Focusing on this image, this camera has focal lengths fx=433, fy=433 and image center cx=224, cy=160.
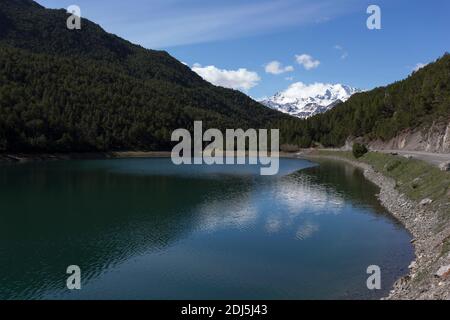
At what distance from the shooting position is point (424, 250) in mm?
30906

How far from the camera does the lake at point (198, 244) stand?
1030 inches

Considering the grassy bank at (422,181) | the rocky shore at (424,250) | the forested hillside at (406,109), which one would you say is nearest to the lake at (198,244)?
the rocky shore at (424,250)

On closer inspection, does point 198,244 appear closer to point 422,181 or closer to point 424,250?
point 424,250

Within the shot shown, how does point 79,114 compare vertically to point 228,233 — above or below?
above

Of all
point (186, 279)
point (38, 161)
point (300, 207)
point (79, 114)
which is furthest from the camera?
point (79, 114)

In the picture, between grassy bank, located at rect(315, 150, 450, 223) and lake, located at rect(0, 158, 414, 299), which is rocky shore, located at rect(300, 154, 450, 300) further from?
lake, located at rect(0, 158, 414, 299)

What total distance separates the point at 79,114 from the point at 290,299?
19094 cm

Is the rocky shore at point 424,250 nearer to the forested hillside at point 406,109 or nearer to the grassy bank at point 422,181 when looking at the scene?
the grassy bank at point 422,181

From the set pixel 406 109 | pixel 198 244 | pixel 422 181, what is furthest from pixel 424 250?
pixel 406 109

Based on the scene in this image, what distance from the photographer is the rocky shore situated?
21.1 meters

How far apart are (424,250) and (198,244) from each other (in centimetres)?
1758
